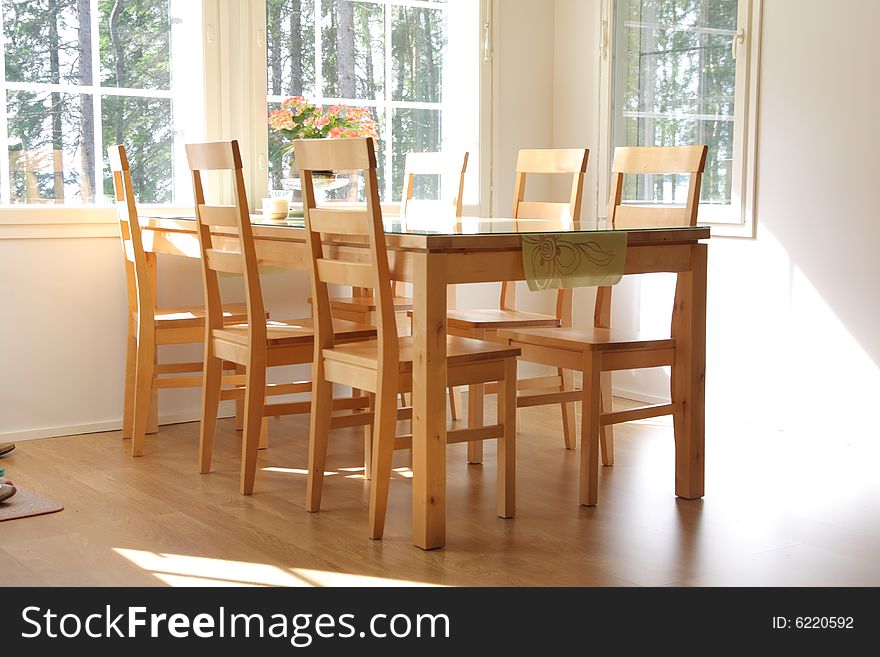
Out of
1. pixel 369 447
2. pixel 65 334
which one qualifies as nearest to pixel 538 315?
pixel 369 447

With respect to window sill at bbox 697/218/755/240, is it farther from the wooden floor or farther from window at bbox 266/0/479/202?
window at bbox 266/0/479/202

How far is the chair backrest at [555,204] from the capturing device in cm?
407

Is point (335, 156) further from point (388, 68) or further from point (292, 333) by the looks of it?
point (388, 68)

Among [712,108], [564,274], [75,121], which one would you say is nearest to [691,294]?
[564,274]

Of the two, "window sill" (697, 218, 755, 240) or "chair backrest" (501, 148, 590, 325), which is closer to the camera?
"chair backrest" (501, 148, 590, 325)

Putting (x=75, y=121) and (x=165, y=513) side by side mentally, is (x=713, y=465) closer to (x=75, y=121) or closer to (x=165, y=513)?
(x=165, y=513)

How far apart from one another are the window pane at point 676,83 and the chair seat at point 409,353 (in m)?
1.86

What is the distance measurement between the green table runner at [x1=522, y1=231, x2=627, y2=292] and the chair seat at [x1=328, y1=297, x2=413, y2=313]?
4.53ft

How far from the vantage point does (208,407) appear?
3635 mm

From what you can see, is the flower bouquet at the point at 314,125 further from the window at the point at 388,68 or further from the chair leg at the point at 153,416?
the chair leg at the point at 153,416

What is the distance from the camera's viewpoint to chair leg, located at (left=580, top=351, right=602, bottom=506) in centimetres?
327

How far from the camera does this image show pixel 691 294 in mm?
3303

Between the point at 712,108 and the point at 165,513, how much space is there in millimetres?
2746

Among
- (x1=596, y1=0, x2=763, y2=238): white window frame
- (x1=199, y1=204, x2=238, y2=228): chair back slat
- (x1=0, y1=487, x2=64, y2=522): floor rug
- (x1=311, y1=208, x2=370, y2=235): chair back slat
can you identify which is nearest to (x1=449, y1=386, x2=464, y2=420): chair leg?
(x1=596, y1=0, x2=763, y2=238): white window frame
